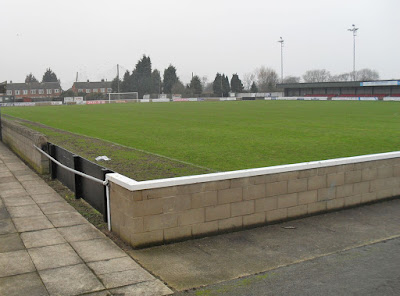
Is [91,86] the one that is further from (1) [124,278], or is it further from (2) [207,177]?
(1) [124,278]

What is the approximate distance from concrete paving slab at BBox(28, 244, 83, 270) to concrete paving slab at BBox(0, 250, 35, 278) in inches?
3.1

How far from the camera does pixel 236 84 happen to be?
13000 cm

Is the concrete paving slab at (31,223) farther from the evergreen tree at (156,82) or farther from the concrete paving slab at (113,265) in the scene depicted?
the evergreen tree at (156,82)

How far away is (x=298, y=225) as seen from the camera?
293 inches

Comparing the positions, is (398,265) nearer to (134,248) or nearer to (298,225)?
(298,225)

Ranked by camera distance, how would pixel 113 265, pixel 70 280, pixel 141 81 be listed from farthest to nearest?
pixel 141 81
pixel 113 265
pixel 70 280

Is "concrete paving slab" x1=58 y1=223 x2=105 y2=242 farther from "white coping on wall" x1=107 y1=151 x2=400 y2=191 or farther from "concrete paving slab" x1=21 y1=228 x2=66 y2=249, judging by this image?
"white coping on wall" x1=107 y1=151 x2=400 y2=191

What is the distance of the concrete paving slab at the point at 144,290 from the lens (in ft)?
16.2

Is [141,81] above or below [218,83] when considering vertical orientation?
above

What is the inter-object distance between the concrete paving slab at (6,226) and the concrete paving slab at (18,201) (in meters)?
1.22

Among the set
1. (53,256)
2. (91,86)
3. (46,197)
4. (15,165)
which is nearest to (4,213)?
(46,197)

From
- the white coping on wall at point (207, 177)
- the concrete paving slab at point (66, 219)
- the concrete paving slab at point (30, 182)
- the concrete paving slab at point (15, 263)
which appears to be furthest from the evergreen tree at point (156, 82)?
the concrete paving slab at point (15, 263)

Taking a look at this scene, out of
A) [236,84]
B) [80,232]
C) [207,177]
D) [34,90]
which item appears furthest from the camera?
[34,90]

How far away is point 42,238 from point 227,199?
2928 mm
